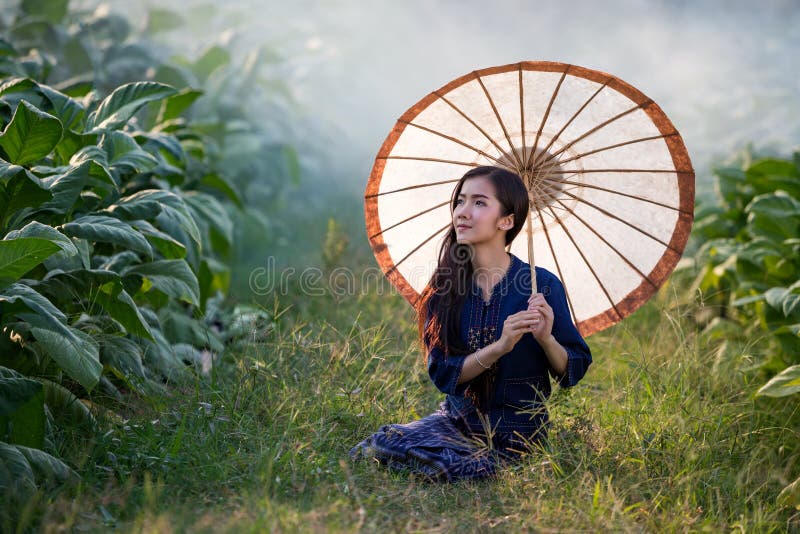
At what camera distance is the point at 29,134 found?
2594 millimetres

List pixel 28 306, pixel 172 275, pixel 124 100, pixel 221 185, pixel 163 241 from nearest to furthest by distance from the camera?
pixel 28 306, pixel 172 275, pixel 163 241, pixel 124 100, pixel 221 185

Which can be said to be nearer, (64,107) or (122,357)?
(122,357)

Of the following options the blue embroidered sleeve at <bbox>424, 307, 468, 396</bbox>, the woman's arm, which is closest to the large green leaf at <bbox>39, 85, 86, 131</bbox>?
the blue embroidered sleeve at <bbox>424, 307, 468, 396</bbox>

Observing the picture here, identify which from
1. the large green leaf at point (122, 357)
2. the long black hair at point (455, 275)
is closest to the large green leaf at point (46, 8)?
the large green leaf at point (122, 357)

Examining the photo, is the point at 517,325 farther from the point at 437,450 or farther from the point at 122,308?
the point at 122,308

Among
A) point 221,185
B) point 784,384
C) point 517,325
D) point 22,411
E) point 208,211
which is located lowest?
point 22,411

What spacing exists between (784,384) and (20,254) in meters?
2.60

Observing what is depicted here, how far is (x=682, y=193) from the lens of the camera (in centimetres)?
246

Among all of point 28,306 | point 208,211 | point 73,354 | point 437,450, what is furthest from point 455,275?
point 208,211

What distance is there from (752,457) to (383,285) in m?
2.64

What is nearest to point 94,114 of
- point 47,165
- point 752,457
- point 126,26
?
point 47,165

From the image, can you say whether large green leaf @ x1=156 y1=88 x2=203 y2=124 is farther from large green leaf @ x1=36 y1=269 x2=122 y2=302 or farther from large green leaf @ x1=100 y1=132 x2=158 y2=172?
large green leaf @ x1=36 y1=269 x2=122 y2=302

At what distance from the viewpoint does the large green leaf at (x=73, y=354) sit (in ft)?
7.23

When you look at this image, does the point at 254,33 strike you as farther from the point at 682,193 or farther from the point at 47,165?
the point at 682,193
